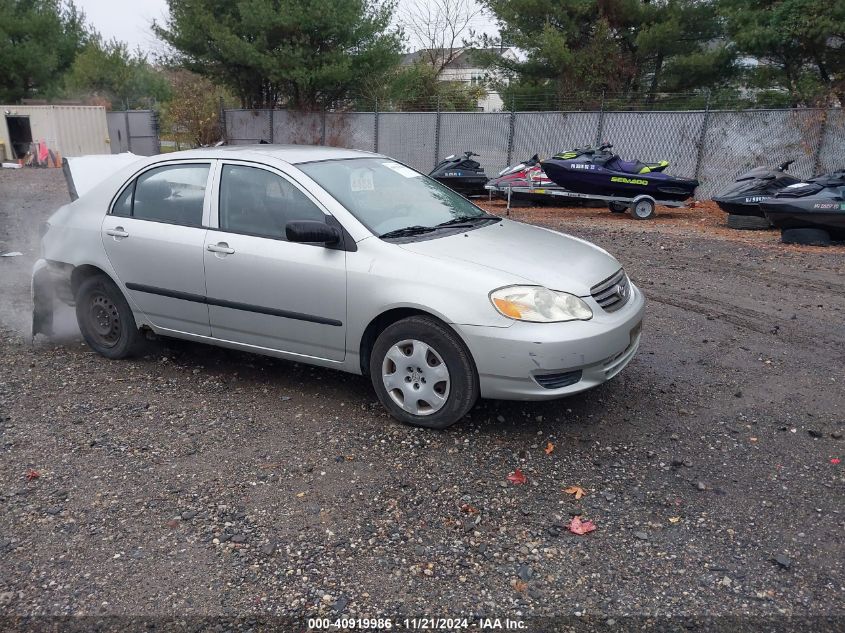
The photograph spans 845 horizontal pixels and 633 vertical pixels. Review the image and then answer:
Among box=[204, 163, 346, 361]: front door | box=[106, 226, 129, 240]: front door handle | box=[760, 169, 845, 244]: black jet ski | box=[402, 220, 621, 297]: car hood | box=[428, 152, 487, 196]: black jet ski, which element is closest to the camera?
box=[402, 220, 621, 297]: car hood

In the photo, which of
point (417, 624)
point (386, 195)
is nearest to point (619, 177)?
point (386, 195)

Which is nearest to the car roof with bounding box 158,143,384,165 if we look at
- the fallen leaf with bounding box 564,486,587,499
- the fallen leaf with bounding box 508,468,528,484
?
the fallen leaf with bounding box 508,468,528,484

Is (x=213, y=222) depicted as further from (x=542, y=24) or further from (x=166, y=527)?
(x=542, y=24)

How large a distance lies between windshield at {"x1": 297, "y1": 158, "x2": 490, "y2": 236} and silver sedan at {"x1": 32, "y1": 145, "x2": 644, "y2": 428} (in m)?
0.01

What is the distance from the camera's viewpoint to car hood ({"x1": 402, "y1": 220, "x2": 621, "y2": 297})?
3.90 metres

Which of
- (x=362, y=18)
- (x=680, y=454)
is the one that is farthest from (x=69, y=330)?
(x=362, y=18)

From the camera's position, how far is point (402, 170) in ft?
16.9

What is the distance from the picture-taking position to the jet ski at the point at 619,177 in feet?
43.3

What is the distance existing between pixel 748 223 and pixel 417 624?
36.2ft

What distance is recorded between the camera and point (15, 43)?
104 feet

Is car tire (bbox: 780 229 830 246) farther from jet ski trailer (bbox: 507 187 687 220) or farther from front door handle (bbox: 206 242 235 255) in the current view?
front door handle (bbox: 206 242 235 255)

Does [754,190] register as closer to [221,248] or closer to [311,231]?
[311,231]

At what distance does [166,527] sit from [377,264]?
1789 millimetres

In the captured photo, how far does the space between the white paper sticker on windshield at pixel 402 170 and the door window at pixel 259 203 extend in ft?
3.10
